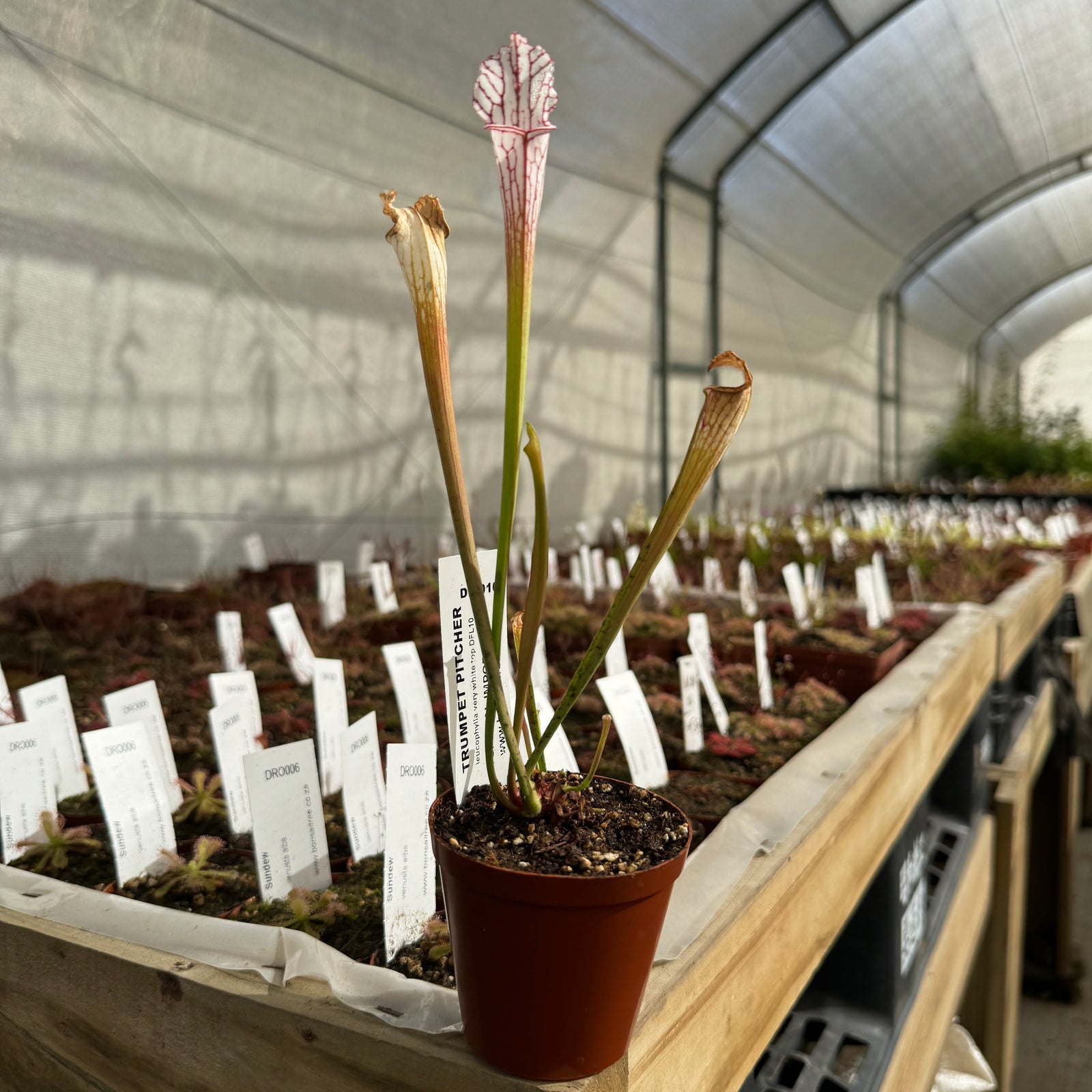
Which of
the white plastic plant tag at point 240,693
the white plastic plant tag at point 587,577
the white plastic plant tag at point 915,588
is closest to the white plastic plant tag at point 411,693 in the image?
the white plastic plant tag at point 240,693

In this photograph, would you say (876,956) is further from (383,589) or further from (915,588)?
(915,588)

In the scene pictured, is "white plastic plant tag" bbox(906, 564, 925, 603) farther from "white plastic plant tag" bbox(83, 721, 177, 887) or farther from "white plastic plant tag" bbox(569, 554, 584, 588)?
"white plastic plant tag" bbox(83, 721, 177, 887)

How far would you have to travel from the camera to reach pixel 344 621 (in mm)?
2301

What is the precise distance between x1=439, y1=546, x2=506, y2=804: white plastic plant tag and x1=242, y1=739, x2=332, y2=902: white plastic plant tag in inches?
8.0

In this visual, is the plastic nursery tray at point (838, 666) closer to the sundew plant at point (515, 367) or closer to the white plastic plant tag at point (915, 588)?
the white plastic plant tag at point (915, 588)

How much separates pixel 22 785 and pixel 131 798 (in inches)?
7.1

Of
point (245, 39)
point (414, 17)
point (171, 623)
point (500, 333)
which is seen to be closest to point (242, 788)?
point (171, 623)

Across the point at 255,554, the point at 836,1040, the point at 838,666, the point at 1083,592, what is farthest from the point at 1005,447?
the point at 836,1040

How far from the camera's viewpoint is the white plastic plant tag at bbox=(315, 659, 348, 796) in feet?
3.86

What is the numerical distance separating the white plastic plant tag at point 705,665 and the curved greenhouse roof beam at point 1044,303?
11637mm

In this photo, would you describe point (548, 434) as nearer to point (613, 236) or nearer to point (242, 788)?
point (613, 236)

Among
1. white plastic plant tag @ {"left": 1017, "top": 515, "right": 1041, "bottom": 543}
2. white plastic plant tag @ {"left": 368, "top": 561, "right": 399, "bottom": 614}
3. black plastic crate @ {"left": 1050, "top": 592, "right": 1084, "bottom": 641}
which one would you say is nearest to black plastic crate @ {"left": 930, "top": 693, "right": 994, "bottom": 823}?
white plastic plant tag @ {"left": 368, "top": 561, "right": 399, "bottom": 614}

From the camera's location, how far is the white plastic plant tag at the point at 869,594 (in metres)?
2.42

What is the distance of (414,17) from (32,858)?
10.0ft
